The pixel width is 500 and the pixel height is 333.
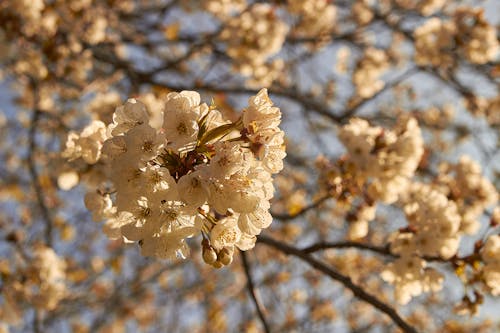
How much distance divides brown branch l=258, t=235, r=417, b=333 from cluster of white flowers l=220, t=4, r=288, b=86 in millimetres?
3369

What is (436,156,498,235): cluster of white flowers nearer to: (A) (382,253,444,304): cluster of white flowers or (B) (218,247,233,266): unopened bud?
(A) (382,253,444,304): cluster of white flowers

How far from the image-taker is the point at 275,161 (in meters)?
1.70

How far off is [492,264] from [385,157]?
3.21ft

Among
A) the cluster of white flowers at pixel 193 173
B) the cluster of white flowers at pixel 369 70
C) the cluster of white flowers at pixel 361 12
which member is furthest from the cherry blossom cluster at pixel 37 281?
the cluster of white flowers at pixel 361 12

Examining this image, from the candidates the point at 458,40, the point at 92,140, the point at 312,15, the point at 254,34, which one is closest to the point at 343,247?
the point at 92,140

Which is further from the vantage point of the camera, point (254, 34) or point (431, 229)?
point (254, 34)

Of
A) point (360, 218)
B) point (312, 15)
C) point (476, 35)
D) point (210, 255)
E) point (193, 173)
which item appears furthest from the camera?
point (312, 15)

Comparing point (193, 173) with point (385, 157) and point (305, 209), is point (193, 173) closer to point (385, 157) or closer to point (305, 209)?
point (305, 209)

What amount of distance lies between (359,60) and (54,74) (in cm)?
503

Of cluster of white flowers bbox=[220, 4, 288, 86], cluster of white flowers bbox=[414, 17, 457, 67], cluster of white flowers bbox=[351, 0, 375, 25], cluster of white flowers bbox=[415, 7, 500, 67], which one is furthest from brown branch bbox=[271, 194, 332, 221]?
cluster of white flowers bbox=[351, 0, 375, 25]

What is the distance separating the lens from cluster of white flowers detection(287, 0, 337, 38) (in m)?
5.90

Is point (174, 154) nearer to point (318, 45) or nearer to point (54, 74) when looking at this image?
point (54, 74)

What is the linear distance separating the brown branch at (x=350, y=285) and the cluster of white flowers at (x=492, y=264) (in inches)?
26.9

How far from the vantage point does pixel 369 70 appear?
7508 millimetres
